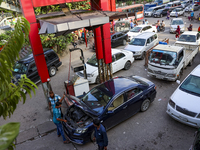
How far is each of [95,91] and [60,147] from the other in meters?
2.47

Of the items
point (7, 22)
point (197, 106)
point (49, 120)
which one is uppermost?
point (7, 22)

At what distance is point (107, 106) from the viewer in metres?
5.86

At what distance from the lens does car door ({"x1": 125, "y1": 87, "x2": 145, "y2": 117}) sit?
21.0 feet

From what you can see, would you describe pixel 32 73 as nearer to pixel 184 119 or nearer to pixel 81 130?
pixel 81 130

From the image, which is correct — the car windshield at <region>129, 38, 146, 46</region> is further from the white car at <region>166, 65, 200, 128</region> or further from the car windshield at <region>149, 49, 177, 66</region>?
the white car at <region>166, 65, 200, 128</region>

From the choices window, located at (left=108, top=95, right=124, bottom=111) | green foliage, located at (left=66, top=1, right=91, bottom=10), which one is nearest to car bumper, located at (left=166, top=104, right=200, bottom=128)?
window, located at (left=108, top=95, right=124, bottom=111)

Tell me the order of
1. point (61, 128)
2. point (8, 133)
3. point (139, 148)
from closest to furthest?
point (8, 133), point (139, 148), point (61, 128)

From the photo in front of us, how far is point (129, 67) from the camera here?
11.9m

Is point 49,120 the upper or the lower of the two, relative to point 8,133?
lower

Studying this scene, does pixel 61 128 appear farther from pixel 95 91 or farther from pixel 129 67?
pixel 129 67

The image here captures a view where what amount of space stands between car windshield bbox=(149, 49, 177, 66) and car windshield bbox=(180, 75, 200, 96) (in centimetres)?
205

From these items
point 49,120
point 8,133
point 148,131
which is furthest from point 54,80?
point 8,133

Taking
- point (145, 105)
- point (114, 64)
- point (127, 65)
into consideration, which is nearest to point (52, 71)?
point (114, 64)

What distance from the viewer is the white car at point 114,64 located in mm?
9945
